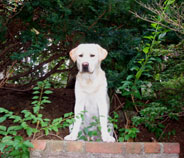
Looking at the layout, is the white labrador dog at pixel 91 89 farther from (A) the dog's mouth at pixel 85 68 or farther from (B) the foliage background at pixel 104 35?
(B) the foliage background at pixel 104 35

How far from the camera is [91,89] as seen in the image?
106 inches

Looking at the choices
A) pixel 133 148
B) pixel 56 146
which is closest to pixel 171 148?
pixel 133 148

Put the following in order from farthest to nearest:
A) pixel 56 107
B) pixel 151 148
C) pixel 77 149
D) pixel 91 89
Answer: pixel 56 107 → pixel 91 89 → pixel 151 148 → pixel 77 149

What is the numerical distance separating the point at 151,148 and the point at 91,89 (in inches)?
36.9

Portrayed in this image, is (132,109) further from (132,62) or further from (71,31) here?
(71,31)

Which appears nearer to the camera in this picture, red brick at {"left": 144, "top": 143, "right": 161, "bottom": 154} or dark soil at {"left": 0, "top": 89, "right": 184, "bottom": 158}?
red brick at {"left": 144, "top": 143, "right": 161, "bottom": 154}

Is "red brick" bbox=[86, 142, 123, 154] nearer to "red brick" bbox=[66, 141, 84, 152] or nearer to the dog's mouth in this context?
"red brick" bbox=[66, 141, 84, 152]

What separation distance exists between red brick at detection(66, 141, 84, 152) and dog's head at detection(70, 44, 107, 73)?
770 millimetres

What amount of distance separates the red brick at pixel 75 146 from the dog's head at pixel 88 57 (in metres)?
0.77

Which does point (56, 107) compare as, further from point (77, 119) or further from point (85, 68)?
point (85, 68)

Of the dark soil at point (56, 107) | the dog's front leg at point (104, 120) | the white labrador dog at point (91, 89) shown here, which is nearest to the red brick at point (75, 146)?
the white labrador dog at point (91, 89)

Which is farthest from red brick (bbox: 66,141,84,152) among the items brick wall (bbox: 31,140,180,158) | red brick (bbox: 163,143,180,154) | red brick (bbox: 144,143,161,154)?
red brick (bbox: 163,143,180,154)

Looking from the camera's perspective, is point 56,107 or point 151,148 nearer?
point 151,148

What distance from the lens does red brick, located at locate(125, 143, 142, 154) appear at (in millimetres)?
2502
